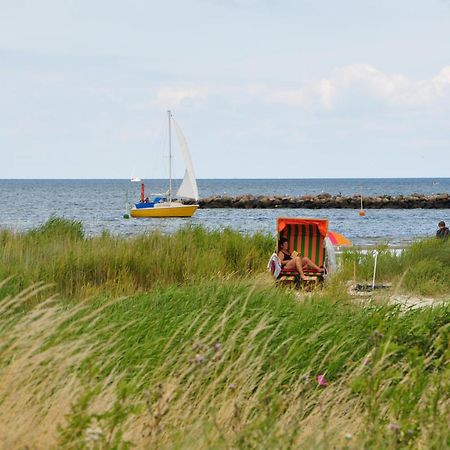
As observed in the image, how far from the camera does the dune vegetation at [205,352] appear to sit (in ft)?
15.6

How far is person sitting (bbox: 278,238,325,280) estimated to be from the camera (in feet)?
49.5

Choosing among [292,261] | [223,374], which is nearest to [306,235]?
[292,261]

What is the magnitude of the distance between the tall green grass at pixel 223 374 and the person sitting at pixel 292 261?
5646 millimetres

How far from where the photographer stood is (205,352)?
6.58m

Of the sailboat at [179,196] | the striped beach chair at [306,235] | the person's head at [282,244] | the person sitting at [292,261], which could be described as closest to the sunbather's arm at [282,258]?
the person sitting at [292,261]

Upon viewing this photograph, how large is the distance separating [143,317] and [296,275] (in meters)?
Result: 7.53

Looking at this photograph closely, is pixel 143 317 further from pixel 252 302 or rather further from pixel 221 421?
pixel 221 421

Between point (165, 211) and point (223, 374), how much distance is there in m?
51.7

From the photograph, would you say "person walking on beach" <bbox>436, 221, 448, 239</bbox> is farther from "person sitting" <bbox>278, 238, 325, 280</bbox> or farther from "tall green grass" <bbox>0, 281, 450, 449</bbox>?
"tall green grass" <bbox>0, 281, 450, 449</bbox>

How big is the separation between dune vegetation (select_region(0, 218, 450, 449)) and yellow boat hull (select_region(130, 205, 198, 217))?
128 feet
